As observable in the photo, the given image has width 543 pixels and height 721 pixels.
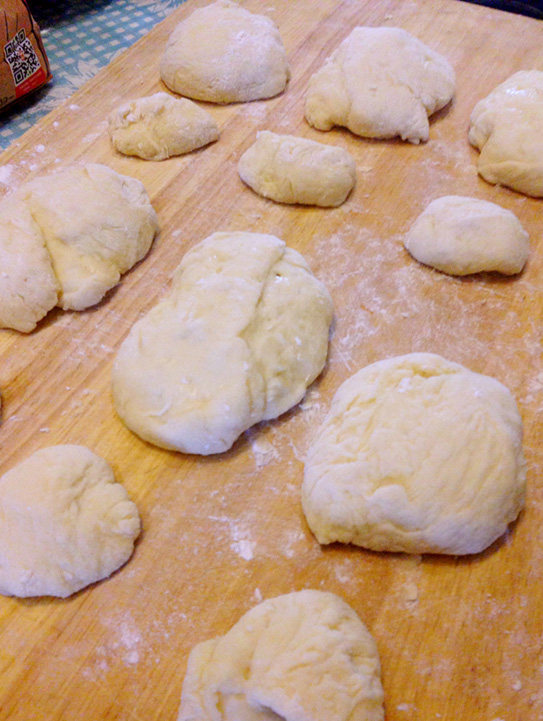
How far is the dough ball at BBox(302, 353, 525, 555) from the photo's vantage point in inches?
51.6

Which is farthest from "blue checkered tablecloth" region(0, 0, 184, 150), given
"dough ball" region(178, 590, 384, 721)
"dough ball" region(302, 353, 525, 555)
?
"dough ball" region(178, 590, 384, 721)

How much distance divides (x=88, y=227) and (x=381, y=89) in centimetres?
119

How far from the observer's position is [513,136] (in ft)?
6.69

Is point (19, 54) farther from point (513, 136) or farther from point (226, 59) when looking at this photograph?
point (513, 136)

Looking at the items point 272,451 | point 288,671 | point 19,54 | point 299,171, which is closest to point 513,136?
point 299,171

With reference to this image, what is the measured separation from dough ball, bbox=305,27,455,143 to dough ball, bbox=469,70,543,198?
21 cm

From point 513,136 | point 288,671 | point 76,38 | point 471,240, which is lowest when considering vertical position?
point 288,671

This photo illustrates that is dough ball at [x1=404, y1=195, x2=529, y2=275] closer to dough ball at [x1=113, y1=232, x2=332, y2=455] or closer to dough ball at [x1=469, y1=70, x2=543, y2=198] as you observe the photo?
dough ball at [x1=469, y1=70, x2=543, y2=198]

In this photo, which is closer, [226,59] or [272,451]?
[272,451]

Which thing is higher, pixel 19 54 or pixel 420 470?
pixel 19 54

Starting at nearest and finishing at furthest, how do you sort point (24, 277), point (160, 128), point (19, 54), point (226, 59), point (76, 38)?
point (24, 277), point (160, 128), point (226, 59), point (19, 54), point (76, 38)

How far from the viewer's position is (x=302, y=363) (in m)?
1.62

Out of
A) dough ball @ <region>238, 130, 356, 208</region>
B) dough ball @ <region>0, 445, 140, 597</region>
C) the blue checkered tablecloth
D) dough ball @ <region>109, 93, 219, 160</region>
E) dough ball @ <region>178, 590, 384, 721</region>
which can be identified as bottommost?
dough ball @ <region>178, 590, 384, 721</region>

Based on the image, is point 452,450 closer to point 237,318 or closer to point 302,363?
point 302,363
